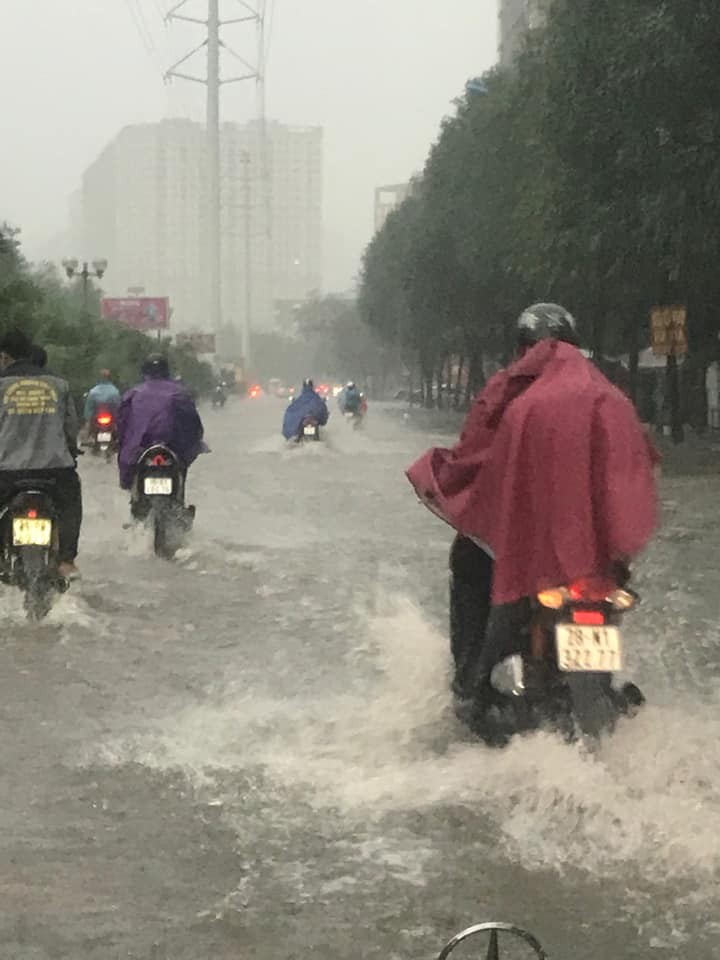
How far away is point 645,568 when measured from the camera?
40.1ft

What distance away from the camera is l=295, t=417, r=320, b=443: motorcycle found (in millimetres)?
32531

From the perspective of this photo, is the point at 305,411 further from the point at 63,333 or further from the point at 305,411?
the point at 63,333

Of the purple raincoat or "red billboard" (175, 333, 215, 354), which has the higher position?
the purple raincoat

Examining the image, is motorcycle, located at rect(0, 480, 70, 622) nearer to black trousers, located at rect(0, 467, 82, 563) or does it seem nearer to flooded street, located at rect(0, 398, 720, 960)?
black trousers, located at rect(0, 467, 82, 563)

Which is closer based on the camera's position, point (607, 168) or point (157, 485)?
point (157, 485)

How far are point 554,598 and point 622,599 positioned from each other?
23cm

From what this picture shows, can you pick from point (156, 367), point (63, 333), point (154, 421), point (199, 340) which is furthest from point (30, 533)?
point (199, 340)

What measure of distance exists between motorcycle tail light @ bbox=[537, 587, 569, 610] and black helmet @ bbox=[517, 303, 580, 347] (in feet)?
3.28

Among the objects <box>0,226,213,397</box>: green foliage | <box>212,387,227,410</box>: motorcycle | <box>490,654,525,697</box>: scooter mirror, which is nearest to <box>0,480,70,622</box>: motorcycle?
<box>490,654,525,697</box>: scooter mirror

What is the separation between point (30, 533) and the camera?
8945mm

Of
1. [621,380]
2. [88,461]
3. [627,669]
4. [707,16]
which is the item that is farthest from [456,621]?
[621,380]

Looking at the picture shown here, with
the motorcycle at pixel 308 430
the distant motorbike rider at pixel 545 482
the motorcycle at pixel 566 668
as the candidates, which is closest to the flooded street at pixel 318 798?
the motorcycle at pixel 566 668

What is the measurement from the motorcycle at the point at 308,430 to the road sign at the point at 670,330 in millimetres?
7237

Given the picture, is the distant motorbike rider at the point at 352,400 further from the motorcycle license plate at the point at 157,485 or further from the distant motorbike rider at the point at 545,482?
the distant motorbike rider at the point at 545,482
